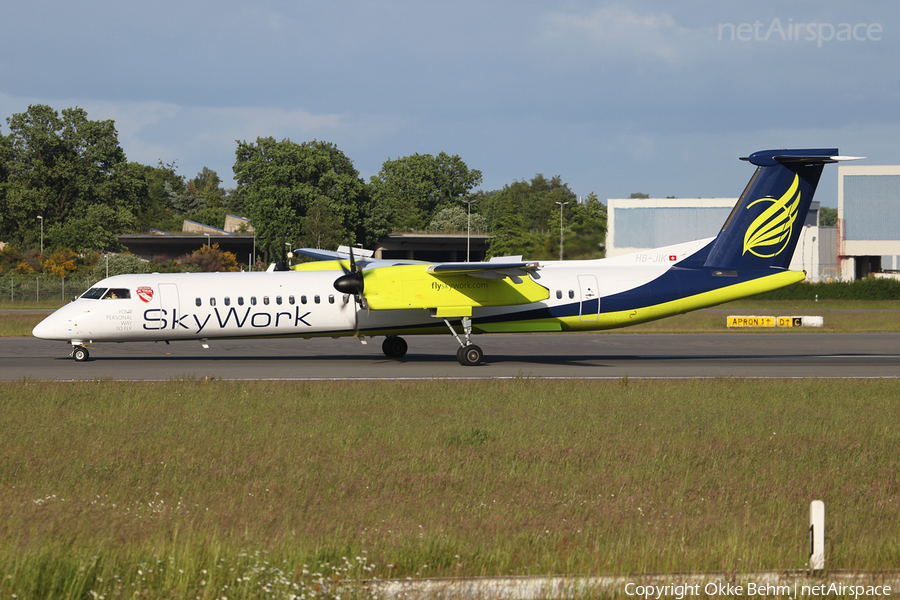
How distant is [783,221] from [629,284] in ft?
19.0

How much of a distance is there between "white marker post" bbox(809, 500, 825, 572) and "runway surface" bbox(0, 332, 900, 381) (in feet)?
53.7

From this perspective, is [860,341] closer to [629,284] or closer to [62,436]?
[629,284]

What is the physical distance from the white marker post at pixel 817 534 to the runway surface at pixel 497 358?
16.4m

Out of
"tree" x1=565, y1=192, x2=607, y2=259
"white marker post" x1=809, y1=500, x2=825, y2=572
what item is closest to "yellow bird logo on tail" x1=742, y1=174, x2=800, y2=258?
"tree" x1=565, y1=192, x2=607, y2=259

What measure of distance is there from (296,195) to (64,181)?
2730 cm

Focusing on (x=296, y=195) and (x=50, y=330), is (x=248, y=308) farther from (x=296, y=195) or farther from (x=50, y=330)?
(x=296, y=195)

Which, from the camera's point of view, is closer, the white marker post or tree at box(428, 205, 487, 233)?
the white marker post

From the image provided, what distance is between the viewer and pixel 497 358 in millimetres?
28547

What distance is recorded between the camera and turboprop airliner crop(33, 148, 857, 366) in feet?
83.0

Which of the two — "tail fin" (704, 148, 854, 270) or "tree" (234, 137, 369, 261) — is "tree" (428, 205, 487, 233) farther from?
"tail fin" (704, 148, 854, 270)

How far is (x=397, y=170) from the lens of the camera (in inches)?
6363

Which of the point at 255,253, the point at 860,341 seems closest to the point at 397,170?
the point at 255,253

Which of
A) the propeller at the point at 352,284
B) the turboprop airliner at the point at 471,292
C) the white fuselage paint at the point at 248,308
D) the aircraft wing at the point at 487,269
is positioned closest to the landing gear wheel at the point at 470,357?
the turboprop airliner at the point at 471,292

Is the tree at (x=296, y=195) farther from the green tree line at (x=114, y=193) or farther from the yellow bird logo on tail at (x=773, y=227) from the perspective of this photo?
the yellow bird logo on tail at (x=773, y=227)
